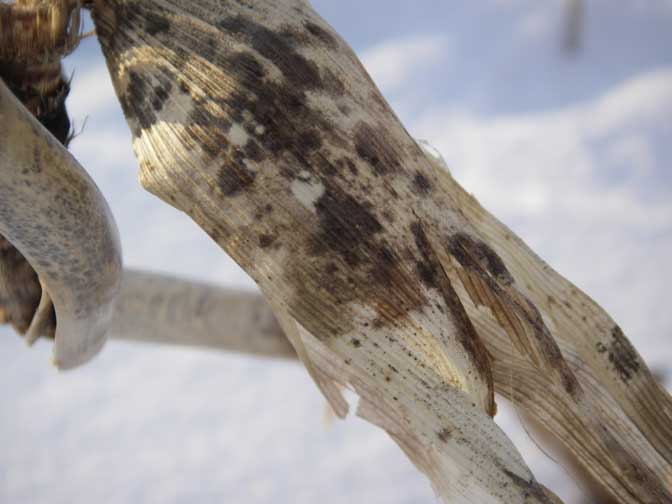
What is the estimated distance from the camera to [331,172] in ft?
0.89

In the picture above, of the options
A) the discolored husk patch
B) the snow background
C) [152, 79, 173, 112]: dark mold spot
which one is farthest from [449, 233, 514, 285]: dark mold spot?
the snow background

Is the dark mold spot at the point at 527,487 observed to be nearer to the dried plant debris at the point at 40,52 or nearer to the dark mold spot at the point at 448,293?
the dark mold spot at the point at 448,293

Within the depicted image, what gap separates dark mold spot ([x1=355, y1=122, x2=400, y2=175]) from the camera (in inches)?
11.0

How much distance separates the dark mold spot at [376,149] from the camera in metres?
0.28

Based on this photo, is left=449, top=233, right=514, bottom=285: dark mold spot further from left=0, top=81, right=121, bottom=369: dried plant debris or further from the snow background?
the snow background

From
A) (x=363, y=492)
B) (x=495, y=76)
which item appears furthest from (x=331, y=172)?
(x=495, y=76)

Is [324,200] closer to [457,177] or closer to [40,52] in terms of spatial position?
[40,52]

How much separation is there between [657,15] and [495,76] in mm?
374

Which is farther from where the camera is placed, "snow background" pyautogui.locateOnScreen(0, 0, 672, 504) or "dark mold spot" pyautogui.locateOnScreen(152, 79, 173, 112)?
"snow background" pyautogui.locateOnScreen(0, 0, 672, 504)

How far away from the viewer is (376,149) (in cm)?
28

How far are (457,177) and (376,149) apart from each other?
1258mm

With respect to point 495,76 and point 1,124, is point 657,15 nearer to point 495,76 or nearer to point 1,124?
point 495,76

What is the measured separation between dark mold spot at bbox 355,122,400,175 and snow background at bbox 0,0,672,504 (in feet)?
2.83

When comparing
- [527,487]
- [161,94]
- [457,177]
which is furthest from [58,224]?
[457,177]
